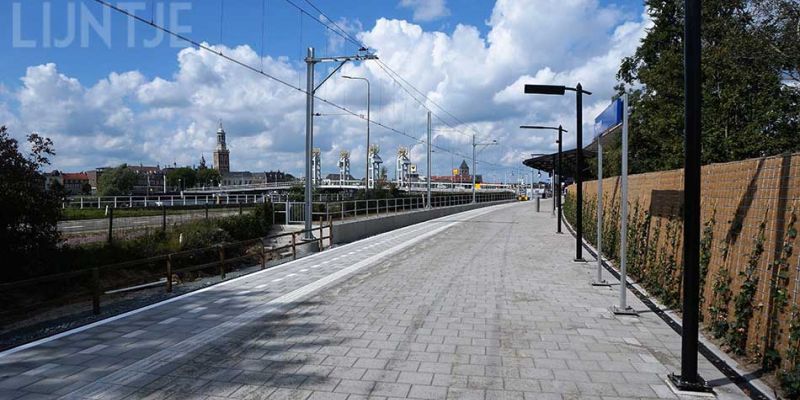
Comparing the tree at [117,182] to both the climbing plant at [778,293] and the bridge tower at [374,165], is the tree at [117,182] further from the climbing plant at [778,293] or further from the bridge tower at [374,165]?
the climbing plant at [778,293]

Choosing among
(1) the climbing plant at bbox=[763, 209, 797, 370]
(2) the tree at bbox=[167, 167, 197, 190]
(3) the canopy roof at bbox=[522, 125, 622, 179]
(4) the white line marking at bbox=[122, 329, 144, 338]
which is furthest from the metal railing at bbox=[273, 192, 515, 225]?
(2) the tree at bbox=[167, 167, 197, 190]

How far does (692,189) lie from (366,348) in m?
3.66

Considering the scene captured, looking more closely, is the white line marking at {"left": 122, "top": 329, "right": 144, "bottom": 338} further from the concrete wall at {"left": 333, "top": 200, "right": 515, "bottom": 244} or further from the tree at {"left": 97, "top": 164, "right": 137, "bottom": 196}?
the tree at {"left": 97, "top": 164, "right": 137, "bottom": 196}

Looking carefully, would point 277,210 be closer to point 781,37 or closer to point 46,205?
point 46,205

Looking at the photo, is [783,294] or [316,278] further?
[316,278]

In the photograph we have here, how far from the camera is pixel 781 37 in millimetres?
15805

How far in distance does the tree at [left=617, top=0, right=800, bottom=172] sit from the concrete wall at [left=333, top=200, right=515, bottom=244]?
43.8ft

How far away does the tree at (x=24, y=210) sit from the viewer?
13000 mm

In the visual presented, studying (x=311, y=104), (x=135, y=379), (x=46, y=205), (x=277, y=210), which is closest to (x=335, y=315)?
(x=135, y=379)

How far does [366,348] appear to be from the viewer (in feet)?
19.8

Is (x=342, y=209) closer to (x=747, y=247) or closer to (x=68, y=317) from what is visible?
(x=68, y=317)

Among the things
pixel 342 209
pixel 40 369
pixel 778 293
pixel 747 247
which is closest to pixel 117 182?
pixel 342 209

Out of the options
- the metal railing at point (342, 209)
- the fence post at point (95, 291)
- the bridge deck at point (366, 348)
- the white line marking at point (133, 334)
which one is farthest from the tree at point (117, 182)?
the white line marking at point (133, 334)

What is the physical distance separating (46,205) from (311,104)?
8602 millimetres
